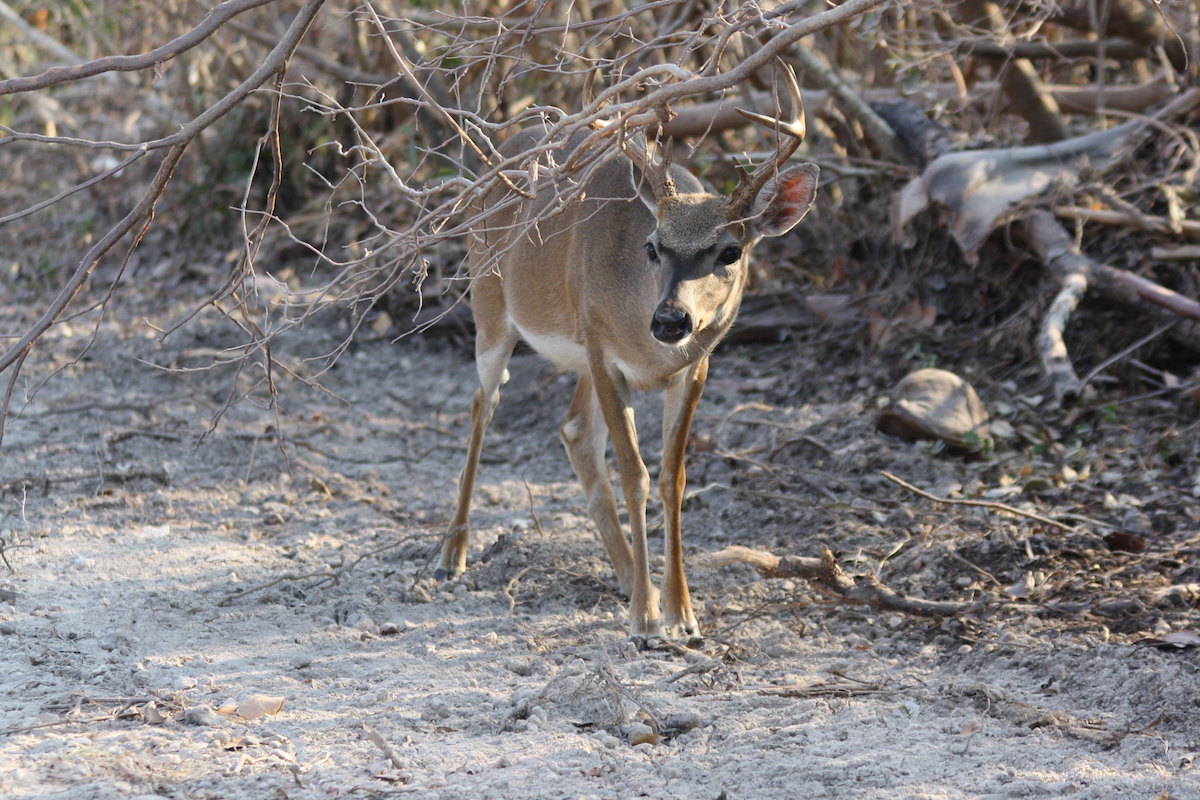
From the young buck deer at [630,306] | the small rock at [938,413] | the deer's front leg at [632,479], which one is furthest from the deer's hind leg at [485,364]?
the small rock at [938,413]

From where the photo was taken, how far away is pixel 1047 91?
8.30 m

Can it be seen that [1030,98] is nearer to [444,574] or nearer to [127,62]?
[444,574]

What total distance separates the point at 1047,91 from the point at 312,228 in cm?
572

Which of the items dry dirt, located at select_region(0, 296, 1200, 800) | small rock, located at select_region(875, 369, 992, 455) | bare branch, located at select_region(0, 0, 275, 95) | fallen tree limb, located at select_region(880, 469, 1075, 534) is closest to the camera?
bare branch, located at select_region(0, 0, 275, 95)

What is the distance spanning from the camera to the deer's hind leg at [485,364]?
20.5 ft

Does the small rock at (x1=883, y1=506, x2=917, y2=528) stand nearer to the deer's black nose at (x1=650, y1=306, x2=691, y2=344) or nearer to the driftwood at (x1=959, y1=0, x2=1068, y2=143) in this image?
the deer's black nose at (x1=650, y1=306, x2=691, y2=344)

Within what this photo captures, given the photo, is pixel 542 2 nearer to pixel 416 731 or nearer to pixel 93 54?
pixel 416 731

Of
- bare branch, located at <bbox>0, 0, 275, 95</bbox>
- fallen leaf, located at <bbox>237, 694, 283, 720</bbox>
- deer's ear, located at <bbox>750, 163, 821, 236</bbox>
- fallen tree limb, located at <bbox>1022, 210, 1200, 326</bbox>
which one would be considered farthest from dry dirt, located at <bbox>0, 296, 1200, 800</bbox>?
deer's ear, located at <bbox>750, 163, 821, 236</bbox>

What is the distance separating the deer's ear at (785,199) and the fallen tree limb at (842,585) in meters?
1.31

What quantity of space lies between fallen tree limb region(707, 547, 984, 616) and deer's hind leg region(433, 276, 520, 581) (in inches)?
63.0

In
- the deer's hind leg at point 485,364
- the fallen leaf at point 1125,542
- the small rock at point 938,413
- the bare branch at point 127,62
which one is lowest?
the fallen leaf at point 1125,542

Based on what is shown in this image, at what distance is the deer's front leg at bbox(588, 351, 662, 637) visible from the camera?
5.27m

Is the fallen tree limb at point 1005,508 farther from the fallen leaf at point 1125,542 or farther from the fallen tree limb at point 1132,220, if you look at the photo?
the fallen tree limb at point 1132,220

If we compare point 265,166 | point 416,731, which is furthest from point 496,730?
point 265,166
